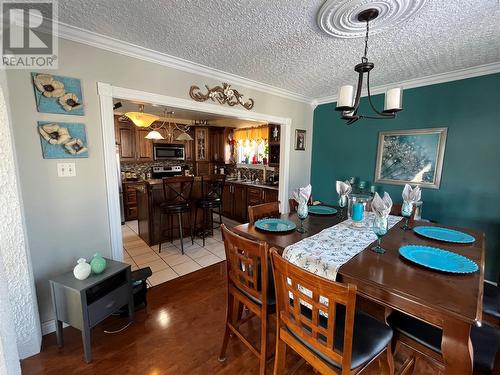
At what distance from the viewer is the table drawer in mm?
1589

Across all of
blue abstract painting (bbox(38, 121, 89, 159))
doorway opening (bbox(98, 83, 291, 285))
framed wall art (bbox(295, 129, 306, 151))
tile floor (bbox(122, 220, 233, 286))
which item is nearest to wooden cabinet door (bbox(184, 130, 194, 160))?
doorway opening (bbox(98, 83, 291, 285))

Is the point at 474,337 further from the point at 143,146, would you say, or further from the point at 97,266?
the point at 143,146

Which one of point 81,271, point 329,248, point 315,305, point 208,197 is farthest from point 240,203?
Answer: point 315,305

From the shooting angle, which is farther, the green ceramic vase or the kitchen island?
the kitchen island

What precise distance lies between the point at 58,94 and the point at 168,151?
3.60 metres

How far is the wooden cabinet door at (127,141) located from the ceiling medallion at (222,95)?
303cm

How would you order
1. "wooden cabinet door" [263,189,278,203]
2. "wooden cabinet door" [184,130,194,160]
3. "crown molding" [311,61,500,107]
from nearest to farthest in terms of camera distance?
"crown molding" [311,61,500,107] < "wooden cabinet door" [263,189,278,203] < "wooden cabinet door" [184,130,194,160]

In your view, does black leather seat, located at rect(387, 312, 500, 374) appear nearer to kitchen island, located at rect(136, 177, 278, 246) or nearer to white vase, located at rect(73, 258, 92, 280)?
white vase, located at rect(73, 258, 92, 280)

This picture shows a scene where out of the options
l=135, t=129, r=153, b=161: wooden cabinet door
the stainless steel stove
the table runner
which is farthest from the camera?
the stainless steel stove

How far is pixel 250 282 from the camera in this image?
4.54ft

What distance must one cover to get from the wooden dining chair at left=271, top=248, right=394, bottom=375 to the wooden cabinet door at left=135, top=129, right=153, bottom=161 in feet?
15.7

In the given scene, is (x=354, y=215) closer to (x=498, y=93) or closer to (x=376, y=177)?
(x=376, y=177)

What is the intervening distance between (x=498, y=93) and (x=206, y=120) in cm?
523

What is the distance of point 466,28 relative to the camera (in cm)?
167
